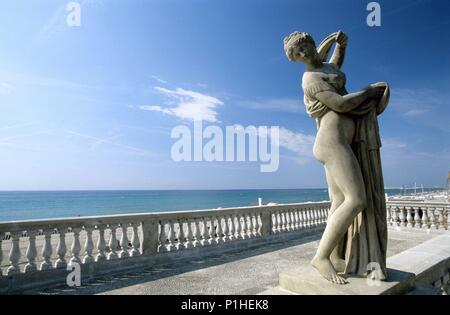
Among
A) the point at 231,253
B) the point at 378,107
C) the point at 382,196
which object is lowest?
the point at 231,253

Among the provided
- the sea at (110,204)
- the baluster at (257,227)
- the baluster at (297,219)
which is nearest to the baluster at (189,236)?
the baluster at (257,227)

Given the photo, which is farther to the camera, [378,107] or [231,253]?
[231,253]

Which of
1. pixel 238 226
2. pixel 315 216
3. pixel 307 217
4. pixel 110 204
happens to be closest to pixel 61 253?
pixel 238 226

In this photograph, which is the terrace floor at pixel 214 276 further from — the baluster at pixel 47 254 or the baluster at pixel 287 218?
the baluster at pixel 287 218

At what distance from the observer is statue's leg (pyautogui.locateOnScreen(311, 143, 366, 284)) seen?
2.52m

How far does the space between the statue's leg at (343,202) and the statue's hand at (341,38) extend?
1264 millimetres

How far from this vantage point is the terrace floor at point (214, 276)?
432cm

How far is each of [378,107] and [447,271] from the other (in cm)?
277

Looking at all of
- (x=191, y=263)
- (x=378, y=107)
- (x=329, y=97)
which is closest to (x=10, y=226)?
(x=191, y=263)

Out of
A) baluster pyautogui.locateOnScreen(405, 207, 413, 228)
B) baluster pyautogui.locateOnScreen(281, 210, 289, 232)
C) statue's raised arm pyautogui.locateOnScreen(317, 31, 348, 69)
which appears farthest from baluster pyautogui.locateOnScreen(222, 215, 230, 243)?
baluster pyautogui.locateOnScreen(405, 207, 413, 228)
